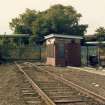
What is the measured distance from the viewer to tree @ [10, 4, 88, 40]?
77750mm

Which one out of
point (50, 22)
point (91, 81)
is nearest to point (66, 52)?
point (91, 81)

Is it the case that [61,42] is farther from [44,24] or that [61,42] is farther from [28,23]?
[28,23]

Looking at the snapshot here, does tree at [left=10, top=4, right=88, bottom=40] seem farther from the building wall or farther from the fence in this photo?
the building wall

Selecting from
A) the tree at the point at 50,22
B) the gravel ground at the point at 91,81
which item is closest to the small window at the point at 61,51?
the gravel ground at the point at 91,81

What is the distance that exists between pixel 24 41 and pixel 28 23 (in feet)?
27.3

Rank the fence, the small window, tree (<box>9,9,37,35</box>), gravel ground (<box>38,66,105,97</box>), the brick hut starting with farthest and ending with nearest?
1. tree (<box>9,9,37,35</box>)
2. the fence
3. the small window
4. the brick hut
5. gravel ground (<box>38,66,105,97</box>)

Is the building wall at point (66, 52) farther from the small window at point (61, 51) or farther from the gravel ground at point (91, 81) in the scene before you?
the gravel ground at point (91, 81)

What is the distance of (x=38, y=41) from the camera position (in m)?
76.4

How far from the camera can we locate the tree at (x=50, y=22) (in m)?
77.8

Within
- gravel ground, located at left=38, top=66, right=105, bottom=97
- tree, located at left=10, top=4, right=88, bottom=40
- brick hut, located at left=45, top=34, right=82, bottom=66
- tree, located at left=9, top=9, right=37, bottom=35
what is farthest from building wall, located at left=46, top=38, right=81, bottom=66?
tree, located at left=9, top=9, right=37, bottom=35

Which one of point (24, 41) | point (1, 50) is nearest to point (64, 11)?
point (24, 41)

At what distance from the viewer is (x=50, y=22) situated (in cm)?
7894

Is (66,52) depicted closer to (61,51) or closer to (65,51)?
(65,51)

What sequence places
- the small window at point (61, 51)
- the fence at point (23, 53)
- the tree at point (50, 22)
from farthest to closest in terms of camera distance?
the tree at point (50, 22)
the fence at point (23, 53)
the small window at point (61, 51)
